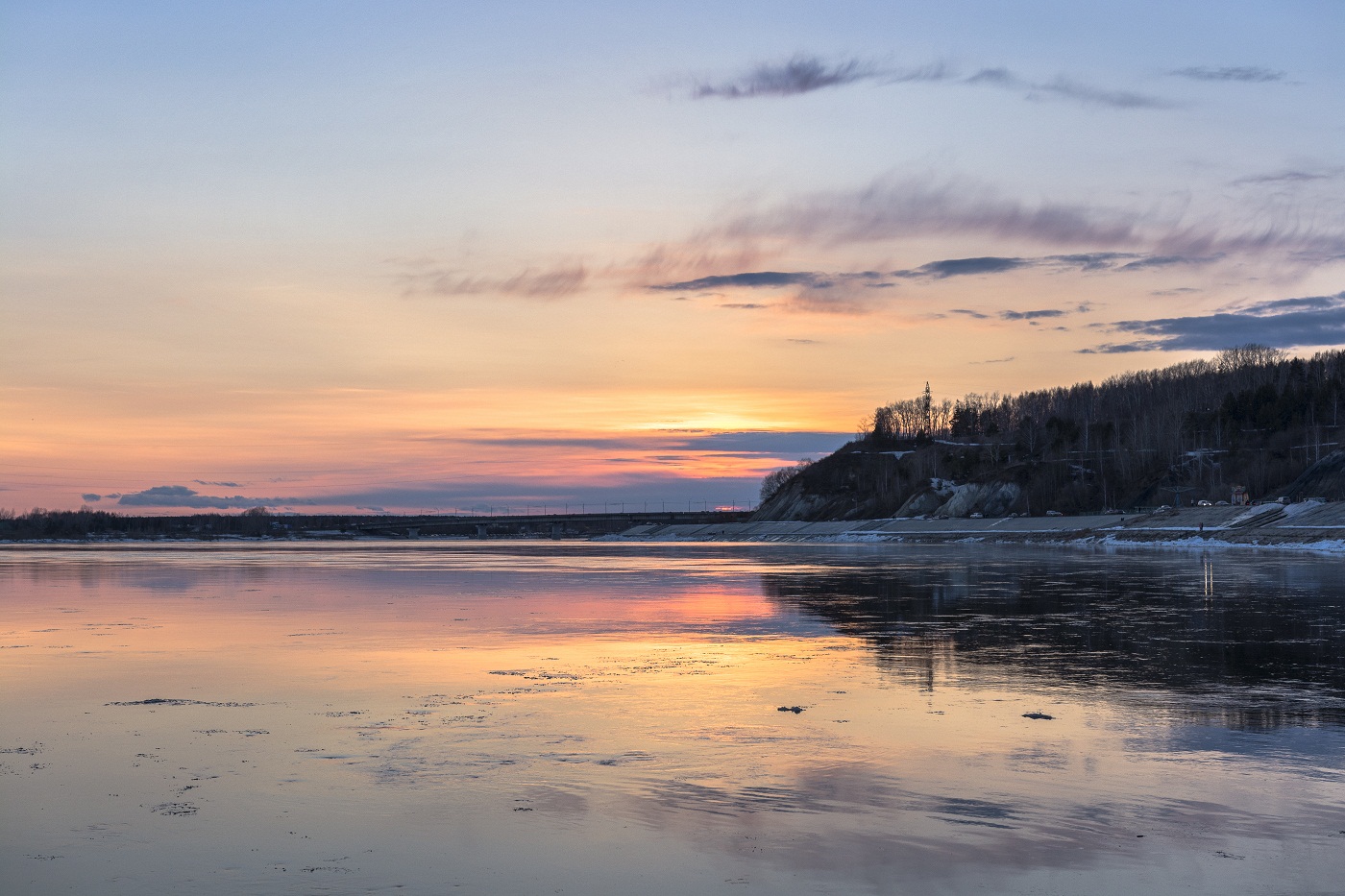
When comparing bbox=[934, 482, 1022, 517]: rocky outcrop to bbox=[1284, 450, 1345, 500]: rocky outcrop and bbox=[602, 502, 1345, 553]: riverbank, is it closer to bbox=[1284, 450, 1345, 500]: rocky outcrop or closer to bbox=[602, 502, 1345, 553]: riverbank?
bbox=[602, 502, 1345, 553]: riverbank

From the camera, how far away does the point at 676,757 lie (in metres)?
11.8

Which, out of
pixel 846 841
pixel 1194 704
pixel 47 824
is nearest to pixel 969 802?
pixel 846 841

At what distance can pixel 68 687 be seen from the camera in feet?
54.8

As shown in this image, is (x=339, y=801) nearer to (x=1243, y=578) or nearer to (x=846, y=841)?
(x=846, y=841)

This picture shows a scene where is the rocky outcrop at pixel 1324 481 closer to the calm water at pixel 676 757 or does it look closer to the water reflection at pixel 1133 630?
the water reflection at pixel 1133 630

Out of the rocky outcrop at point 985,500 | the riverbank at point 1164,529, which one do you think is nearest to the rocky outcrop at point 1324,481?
the riverbank at point 1164,529

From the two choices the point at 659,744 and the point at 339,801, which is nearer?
the point at 339,801

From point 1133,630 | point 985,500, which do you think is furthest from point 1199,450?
point 1133,630

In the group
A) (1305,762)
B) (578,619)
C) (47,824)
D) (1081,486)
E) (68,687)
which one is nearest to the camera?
(47,824)

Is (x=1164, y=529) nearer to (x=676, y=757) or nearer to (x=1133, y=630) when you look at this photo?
(x=1133, y=630)

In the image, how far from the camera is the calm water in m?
8.11

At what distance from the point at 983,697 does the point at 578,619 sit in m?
14.4

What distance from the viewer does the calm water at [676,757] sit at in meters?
8.11

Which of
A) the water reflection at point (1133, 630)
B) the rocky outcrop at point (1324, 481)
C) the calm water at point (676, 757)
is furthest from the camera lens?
the rocky outcrop at point (1324, 481)
